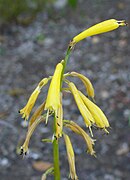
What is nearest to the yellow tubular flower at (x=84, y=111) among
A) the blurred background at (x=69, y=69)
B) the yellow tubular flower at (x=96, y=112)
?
the yellow tubular flower at (x=96, y=112)

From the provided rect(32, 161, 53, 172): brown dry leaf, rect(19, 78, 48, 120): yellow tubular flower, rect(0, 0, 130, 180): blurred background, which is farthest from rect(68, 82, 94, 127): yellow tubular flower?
rect(32, 161, 53, 172): brown dry leaf

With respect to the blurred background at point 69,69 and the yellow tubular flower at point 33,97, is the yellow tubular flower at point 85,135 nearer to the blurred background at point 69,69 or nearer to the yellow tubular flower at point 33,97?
the yellow tubular flower at point 33,97

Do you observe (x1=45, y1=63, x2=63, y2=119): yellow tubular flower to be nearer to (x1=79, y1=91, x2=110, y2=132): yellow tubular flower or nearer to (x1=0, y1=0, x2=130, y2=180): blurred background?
(x1=79, y1=91, x2=110, y2=132): yellow tubular flower

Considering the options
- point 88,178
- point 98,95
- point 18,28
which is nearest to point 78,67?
point 98,95

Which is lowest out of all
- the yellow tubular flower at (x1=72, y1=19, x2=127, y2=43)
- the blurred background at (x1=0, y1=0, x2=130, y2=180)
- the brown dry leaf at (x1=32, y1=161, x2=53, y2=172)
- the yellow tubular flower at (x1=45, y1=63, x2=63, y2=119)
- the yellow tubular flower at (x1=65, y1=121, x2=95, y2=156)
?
the yellow tubular flower at (x1=45, y1=63, x2=63, y2=119)

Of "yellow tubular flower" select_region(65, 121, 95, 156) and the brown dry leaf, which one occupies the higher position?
the brown dry leaf

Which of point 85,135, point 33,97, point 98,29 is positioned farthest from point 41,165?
point 98,29

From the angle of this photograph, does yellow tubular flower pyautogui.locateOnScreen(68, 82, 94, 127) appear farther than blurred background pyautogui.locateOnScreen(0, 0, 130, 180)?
No
